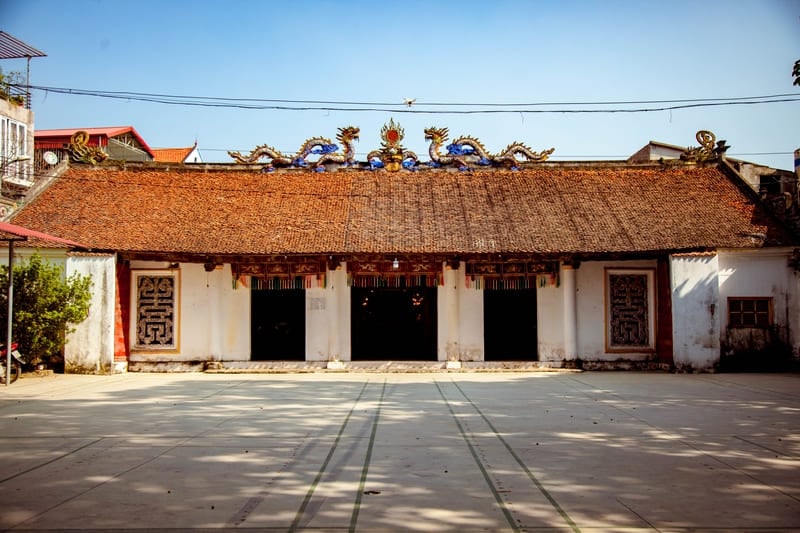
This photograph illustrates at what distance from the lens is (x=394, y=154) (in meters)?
20.9

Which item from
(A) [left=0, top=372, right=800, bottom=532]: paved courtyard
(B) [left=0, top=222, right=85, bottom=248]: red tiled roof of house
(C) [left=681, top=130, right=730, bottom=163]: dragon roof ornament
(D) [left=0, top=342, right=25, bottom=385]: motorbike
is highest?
(C) [left=681, top=130, right=730, bottom=163]: dragon roof ornament

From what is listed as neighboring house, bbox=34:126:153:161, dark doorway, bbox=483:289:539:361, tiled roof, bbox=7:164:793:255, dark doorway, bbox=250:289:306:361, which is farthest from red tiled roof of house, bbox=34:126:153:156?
dark doorway, bbox=483:289:539:361

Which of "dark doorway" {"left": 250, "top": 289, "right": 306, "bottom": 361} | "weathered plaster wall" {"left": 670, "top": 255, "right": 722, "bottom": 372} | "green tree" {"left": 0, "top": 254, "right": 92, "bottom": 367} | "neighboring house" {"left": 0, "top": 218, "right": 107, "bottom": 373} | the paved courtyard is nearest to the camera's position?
the paved courtyard

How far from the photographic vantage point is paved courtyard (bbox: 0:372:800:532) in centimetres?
504

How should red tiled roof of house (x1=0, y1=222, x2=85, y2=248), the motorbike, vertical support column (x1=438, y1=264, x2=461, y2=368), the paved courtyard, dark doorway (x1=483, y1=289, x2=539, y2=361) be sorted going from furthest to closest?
dark doorway (x1=483, y1=289, x2=539, y2=361) < vertical support column (x1=438, y1=264, x2=461, y2=368) < the motorbike < red tiled roof of house (x1=0, y1=222, x2=85, y2=248) < the paved courtyard

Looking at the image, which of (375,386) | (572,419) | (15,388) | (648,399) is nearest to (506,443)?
(572,419)

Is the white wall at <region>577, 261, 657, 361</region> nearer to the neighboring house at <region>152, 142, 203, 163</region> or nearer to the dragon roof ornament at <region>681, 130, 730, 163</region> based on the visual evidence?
the dragon roof ornament at <region>681, 130, 730, 163</region>

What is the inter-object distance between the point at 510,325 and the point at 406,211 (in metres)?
4.38

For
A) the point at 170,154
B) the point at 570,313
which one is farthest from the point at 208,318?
the point at 170,154

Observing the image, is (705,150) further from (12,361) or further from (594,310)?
(12,361)

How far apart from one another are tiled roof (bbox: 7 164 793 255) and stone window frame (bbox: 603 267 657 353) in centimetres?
113

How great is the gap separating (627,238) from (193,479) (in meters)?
13.7

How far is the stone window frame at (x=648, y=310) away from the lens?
58.1 feet

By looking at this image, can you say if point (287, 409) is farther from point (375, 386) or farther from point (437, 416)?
point (375, 386)
